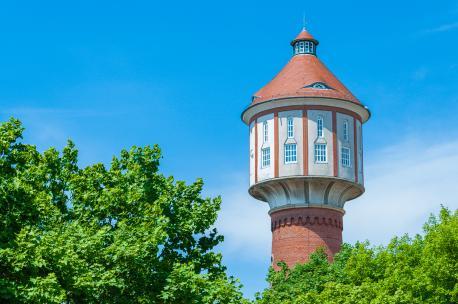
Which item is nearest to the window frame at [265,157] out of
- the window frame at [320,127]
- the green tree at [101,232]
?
the window frame at [320,127]

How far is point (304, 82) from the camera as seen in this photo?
63.6m

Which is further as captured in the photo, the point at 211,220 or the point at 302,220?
the point at 302,220

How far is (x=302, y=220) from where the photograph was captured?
2456 inches

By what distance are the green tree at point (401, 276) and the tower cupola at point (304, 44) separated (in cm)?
2210

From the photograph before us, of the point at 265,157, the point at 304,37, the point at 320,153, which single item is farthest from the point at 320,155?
the point at 304,37

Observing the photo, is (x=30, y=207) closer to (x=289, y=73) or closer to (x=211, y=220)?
(x=211, y=220)

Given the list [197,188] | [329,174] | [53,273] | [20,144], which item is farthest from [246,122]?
[53,273]

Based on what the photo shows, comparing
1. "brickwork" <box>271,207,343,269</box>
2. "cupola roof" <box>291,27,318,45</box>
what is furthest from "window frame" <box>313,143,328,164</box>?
"cupola roof" <box>291,27,318,45</box>

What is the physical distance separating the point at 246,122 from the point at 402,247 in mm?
22771

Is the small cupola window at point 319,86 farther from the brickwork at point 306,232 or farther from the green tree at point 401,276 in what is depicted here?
the green tree at point 401,276

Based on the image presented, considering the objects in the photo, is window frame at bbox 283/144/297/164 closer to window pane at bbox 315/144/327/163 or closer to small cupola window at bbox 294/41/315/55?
window pane at bbox 315/144/327/163

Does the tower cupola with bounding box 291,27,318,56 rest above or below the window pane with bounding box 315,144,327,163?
above

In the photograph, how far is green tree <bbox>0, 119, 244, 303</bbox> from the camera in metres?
24.6

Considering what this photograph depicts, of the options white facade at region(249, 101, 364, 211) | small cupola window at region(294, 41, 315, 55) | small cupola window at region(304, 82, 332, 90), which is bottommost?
white facade at region(249, 101, 364, 211)
